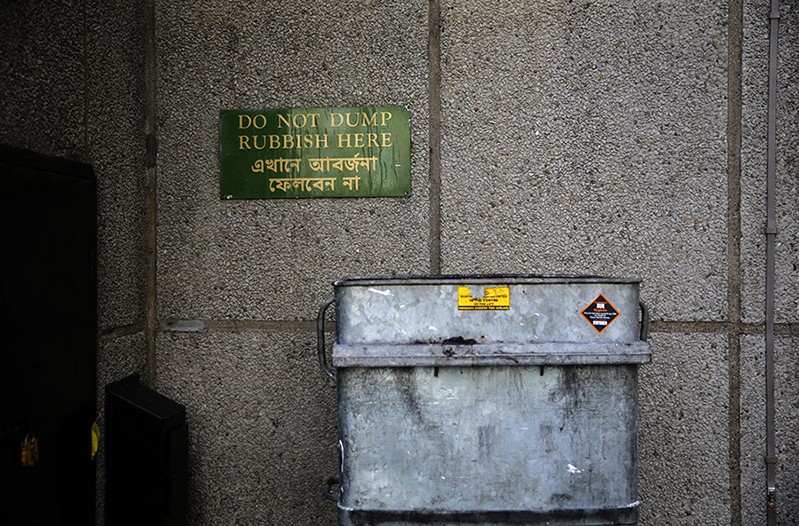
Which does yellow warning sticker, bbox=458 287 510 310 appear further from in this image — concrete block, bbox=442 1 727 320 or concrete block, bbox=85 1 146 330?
concrete block, bbox=85 1 146 330

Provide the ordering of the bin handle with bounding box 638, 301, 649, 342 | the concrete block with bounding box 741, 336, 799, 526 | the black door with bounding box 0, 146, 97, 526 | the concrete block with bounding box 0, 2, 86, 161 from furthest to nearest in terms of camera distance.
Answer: the concrete block with bounding box 741, 336, 799, 526, the bin handle with bounding box 638, 301, 649, 342, the concrete block with bounding box 0, 2, 86, 161, the black door with bounding box 0, 146, 97, 526

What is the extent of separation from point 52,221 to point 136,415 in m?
0.95

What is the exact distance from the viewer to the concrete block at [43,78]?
6.27ft

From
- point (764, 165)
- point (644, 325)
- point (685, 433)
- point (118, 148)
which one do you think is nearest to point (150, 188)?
point (118, 148)

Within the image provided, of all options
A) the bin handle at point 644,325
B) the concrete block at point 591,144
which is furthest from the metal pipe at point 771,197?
the bin handle at point 644,325

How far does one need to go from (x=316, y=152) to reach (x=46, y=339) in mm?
1441

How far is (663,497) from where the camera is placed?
2590 mm

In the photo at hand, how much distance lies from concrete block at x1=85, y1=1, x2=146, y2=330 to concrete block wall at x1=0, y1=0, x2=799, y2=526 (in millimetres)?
14

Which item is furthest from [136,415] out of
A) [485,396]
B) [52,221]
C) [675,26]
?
[675,26]

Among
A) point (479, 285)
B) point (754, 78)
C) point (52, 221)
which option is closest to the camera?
point (479, 285)

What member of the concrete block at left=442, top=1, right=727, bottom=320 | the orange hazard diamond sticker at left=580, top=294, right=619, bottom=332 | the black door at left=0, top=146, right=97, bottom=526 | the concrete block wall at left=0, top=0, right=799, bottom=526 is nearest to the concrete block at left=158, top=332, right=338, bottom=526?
the concrete block wall at left=0, top=0, right=799, bottom=526

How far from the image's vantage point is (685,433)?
2584mm

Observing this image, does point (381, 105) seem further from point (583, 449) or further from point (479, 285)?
point (583, 449)

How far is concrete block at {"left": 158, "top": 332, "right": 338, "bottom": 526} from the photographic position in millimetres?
2691
